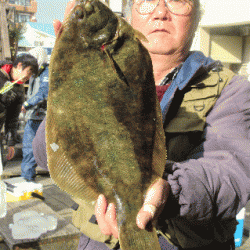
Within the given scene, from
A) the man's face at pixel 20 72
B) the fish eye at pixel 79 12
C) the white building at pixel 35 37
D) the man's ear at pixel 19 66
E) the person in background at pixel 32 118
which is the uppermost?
the fish eye at pixel 79 12

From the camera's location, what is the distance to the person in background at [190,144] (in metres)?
1.30

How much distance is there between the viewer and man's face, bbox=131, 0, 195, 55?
1.75 meters

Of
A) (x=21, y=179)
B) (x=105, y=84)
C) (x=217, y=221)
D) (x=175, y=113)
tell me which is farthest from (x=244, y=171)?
(x=21, y=179)

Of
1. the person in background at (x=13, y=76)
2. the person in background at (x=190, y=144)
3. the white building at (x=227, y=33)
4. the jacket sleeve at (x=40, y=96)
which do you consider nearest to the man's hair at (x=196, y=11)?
the person in background at (x=190, y=144)

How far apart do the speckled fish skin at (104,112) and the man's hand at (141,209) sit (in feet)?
0.08

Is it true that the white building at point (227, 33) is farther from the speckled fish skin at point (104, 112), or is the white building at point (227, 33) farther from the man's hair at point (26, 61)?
the speckled fish skin at point (104, 112)

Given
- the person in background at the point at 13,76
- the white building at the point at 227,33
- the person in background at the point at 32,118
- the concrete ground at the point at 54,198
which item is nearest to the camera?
the concrete ground at the point at 54,198

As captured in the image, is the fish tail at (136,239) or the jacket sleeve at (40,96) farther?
the jacket sleeve at (40,96)

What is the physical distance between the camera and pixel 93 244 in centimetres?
174

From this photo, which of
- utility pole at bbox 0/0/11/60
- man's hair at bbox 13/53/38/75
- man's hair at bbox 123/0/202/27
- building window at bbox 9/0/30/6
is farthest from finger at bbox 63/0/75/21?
building window at bbox 9/0/30/6

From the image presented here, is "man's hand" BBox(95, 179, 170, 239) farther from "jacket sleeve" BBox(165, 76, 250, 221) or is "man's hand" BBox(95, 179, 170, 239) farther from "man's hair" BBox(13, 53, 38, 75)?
"man's hair" BBox(13, 53, 38, 75)

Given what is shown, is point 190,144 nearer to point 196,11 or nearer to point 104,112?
point 104,112

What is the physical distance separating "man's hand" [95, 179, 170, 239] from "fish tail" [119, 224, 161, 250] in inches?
1.3

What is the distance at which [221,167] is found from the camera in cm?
141
